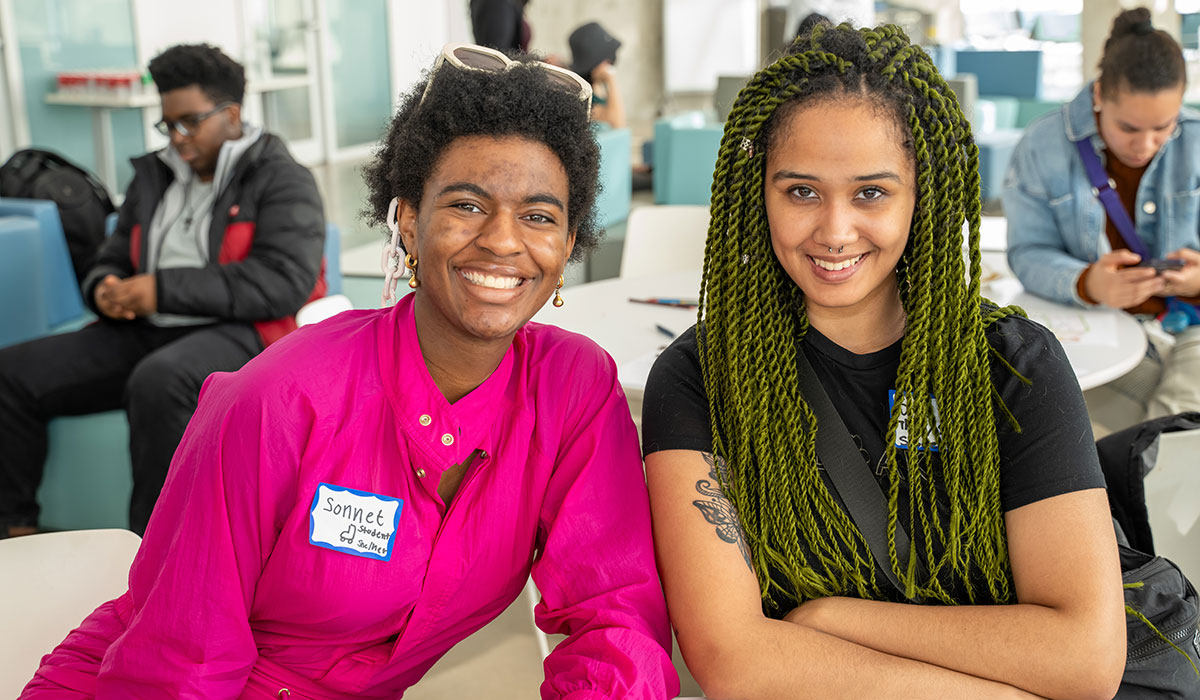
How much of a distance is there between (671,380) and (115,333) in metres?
2.36

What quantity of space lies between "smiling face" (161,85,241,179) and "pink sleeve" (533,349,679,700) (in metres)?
2.25

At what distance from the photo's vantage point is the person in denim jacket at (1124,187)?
2.80m

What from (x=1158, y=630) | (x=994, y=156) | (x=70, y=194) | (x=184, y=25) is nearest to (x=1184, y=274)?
(x=1158, y=630)

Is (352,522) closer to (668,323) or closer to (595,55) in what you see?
(668,323)

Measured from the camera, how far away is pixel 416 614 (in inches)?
54.1

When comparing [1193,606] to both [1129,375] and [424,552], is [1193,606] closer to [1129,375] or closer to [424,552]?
[424,552]

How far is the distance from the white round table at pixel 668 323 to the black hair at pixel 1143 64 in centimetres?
63

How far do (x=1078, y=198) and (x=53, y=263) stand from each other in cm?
370

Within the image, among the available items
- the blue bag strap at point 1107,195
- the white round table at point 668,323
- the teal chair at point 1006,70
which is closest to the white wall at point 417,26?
the teal chair at point 1006,70

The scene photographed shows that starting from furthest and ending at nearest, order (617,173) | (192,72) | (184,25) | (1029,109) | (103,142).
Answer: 1. (1029,109)
2. (184,25)
3. (103,142)
4. (617,173)
5. (192,72)

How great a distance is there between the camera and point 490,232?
1.35m

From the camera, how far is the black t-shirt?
1361 millimetres

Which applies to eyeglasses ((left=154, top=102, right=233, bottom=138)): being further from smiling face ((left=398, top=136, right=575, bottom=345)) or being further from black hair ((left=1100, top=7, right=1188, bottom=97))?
black hair ((left=1100, top=7, right=1188, bottom=97))

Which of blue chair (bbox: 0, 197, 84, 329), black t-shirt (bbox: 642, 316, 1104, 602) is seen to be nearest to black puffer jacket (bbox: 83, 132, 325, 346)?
blue chair (bbox: 0, 197, 84, 329)
